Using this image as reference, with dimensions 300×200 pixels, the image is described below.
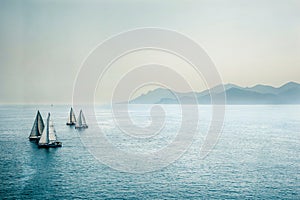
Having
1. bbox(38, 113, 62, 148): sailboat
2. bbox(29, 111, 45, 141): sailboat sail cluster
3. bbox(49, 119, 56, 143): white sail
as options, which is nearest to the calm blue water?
bbox(38, 113, 62, 148): sailboat

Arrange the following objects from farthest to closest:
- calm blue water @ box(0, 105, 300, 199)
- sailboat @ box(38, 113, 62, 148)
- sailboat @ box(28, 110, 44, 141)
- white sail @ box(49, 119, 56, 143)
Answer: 1. sailboat @ box(28, 110, 44, 141)
2. white sail @ box(49, 119, 56, 143)
3. sailboat @ box(38, 113, 62, 148)
4. calm blue water @ box(0, 105, 300, 199)

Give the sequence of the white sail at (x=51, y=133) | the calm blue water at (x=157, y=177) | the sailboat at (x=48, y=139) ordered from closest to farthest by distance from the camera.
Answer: the calm blue water at (x=157, y=177) < the sailboat at (x=48, y=139) < the white sail at (x=51, y=133)

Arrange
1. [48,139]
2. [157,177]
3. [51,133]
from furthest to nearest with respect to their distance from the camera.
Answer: [51,133]
[48,139]
[157,177]


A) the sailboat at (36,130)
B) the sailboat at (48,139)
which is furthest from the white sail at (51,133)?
the sailboat at (36,130)

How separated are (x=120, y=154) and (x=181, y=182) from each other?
29.1 meters

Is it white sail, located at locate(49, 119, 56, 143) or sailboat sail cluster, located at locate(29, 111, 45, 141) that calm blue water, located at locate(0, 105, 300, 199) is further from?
sailboat sail cluster, located at locate(29, 111, 45, 141)

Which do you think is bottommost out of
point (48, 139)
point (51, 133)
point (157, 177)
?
point (157, 177)

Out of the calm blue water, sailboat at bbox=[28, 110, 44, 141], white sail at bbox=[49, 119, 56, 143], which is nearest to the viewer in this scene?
the calm blue water

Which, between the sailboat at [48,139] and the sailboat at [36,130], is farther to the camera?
the sailboat at [36,130]

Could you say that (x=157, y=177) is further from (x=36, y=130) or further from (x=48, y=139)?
(x=36, y=130)

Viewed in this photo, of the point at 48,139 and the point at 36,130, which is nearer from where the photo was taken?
the point at 48,139

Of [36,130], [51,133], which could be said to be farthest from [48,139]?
[36,130]

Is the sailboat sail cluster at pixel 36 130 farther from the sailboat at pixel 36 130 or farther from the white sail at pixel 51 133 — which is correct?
the white sail at pixel 51 133

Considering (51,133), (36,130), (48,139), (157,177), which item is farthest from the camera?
(36,130)
